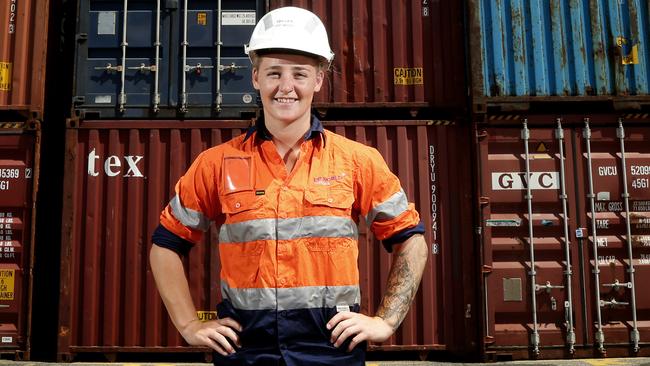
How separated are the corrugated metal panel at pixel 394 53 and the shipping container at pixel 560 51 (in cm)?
35

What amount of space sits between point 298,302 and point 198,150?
16.0 feet

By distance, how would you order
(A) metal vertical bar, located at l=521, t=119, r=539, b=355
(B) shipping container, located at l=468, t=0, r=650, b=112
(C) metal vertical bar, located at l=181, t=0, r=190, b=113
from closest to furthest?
(A) metal vertical bar, located at l=521, t=119, r=539, b=355, (C) metal vertical bar, located at l=181, t=0, r=190, b=113, (B) shipping container, located at l=468, t=0, r=650, b=112

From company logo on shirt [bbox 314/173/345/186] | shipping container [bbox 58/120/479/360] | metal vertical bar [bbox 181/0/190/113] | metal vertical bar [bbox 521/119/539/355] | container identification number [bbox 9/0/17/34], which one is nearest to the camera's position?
company logo on shirt [bbox 314/173/345/186]

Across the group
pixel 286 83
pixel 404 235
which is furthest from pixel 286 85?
pixel 404 235

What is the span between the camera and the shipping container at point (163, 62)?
21.1ft

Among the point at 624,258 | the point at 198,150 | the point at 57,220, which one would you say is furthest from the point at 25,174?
the point at 624,258

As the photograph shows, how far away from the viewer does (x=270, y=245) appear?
→ 6.15 ft

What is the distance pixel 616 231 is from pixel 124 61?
21.8 ft

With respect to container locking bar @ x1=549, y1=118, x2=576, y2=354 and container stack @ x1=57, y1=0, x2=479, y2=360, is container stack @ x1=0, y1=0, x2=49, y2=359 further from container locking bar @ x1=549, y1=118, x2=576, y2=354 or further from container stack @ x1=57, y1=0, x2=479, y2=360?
container locking bar @ x1=549, y1=118, x2=576, y2=354

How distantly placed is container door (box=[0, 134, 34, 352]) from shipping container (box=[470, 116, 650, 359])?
18.9ft

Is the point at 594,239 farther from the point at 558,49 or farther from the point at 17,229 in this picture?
the point at 17,229

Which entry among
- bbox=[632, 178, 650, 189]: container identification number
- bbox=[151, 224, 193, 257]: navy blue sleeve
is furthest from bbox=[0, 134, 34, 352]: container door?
bbox=[632, 178, 650, 189]: container identification number

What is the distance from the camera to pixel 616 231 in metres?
6.32

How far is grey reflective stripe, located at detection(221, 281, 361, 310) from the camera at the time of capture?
1.84 metres
